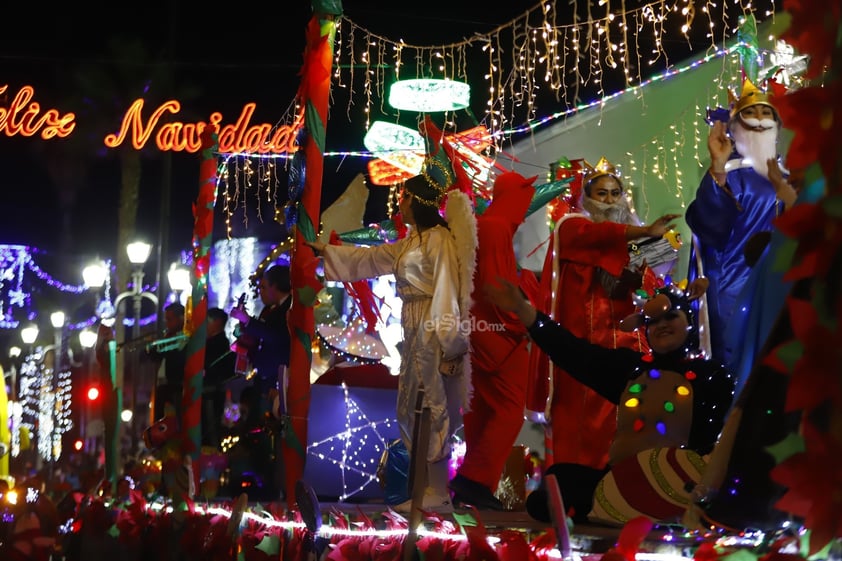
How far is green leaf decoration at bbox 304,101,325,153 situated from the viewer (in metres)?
6.33

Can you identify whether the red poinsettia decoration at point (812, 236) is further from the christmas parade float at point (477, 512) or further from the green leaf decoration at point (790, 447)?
the green leaf decoration at point (790, 447)

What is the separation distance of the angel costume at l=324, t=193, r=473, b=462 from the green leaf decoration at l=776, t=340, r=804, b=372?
3568mm

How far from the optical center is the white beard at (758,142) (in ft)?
18.2

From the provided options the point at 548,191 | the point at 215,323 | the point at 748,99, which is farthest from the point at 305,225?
the point at 215,323

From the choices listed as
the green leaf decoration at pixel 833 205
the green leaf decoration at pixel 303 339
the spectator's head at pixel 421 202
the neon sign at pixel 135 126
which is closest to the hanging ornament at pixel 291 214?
the green leaf decoration at pixel 303 339

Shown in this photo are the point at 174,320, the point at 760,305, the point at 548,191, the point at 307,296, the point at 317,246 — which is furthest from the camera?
the point at 174,320

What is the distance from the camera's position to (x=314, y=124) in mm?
6332

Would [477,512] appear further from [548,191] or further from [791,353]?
[548,191]

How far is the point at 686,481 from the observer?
11.6ft

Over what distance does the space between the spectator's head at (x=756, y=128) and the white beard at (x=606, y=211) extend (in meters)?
0.91

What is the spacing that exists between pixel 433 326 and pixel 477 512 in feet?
4.30

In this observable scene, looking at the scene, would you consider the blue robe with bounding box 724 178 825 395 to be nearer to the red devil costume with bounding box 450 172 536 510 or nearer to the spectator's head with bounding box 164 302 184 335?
the red devil costume with bounding box 450 172 536 510

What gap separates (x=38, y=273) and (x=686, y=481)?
30.5m

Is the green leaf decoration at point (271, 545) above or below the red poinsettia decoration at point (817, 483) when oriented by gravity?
below
